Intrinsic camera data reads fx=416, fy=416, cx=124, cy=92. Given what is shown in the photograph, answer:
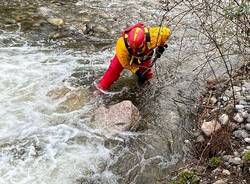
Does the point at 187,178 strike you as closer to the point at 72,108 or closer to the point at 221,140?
the point at 221,140

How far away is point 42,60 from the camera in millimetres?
6910

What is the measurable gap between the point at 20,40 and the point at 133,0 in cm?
302

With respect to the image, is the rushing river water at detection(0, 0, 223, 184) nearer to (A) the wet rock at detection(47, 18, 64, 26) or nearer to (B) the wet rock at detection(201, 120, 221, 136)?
(A) the wet rock at detection(47, 18, 64, 26)

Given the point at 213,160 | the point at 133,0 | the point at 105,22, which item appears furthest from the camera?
the point at 133,0

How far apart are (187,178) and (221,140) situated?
0.68 meters

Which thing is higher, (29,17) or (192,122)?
(29,17)

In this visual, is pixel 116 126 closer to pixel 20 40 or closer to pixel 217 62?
pixel 217 62

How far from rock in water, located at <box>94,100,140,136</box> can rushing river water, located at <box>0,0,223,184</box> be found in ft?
0.37

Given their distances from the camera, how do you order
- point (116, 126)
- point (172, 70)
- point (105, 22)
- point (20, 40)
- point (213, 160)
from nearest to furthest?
point (213, 160)
point (116, 126)
point (172, 70)
point (20, 40)
point (105, 22)

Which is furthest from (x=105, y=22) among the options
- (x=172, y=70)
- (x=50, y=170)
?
(x=50, y=170)

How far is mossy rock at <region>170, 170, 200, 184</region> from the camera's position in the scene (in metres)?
4.22

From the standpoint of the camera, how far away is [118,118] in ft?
17.7

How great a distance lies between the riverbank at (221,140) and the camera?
4.23 meters

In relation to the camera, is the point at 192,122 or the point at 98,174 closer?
the point at 98,174
